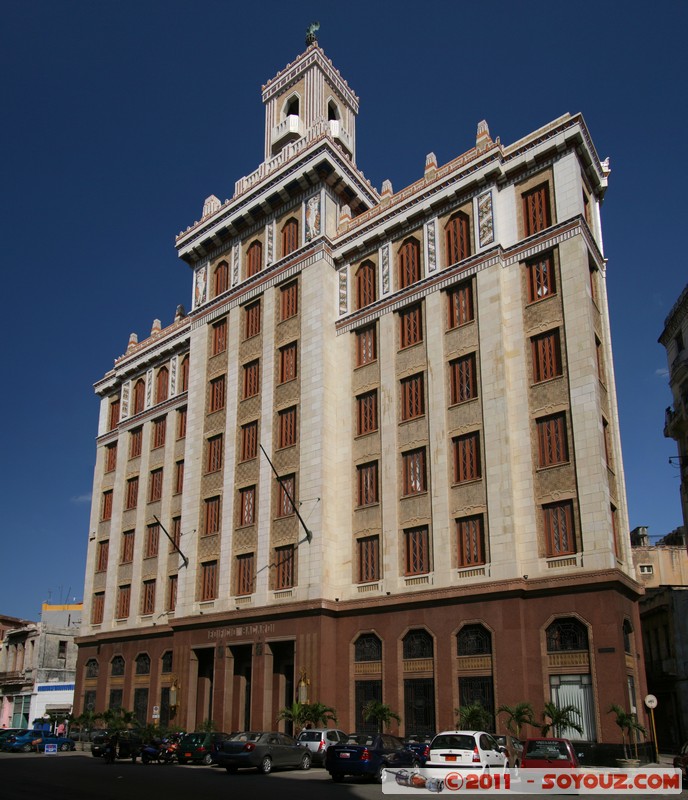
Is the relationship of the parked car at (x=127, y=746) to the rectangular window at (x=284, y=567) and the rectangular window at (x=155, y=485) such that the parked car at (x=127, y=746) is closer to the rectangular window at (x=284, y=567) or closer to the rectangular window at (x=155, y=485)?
the rectangular window at (x=284, y=567)

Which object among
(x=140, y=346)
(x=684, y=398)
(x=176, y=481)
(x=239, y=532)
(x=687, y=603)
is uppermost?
(x=140, y=346)

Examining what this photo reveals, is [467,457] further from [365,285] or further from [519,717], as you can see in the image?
[365,285]

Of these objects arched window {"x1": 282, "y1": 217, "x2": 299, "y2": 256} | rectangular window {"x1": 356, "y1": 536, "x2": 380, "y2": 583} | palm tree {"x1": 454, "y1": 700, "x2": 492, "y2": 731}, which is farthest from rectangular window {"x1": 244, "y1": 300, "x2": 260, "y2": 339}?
palm tree {"x1": 454, "y1": 700, "x2": 492, "y2": 731}

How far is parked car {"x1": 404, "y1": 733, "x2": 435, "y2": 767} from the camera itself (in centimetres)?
2335

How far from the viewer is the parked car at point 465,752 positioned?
70.0 feet

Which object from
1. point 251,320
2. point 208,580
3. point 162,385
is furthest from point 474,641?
point 162,385

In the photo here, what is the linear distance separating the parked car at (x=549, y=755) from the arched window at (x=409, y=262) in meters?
25.2

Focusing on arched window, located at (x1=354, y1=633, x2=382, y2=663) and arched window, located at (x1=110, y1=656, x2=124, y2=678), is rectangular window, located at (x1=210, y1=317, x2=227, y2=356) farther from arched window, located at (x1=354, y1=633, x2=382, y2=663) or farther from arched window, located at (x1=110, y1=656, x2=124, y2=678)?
arched window, located at (x1=110, y1=656, x2=124, y2=678)

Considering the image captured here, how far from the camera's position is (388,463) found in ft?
129

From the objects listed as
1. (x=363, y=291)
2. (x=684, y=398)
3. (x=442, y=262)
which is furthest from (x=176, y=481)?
(x=684, y=398)

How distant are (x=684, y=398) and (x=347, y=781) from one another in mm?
42286

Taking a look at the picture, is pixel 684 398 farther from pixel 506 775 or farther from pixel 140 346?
pixel 506 775

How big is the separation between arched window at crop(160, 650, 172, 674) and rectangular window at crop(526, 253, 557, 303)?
2893 cm

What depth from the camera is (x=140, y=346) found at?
5950 cm
